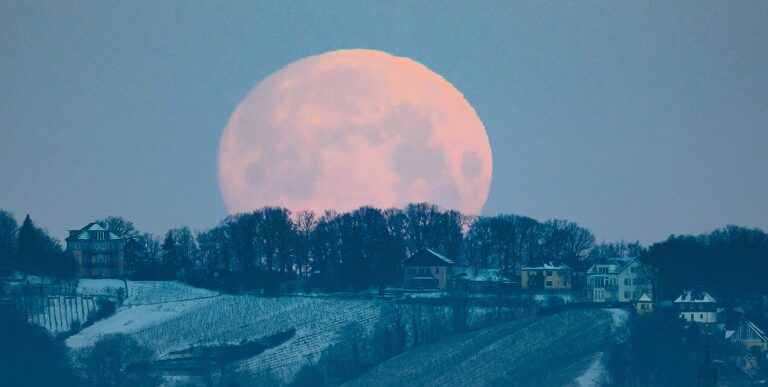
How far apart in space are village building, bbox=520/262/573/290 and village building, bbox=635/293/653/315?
1305 centimetres

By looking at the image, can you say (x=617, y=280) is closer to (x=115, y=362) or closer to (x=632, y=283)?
(x=632, y=283)

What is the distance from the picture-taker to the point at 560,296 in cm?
15588

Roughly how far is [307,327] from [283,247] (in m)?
25.0

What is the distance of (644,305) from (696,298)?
3.56 metres

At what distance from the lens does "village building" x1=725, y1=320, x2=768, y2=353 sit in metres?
138

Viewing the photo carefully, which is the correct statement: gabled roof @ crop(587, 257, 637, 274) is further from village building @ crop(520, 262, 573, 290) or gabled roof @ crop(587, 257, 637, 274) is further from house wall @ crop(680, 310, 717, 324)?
house wall @ crop(680, 310, 717, 324)

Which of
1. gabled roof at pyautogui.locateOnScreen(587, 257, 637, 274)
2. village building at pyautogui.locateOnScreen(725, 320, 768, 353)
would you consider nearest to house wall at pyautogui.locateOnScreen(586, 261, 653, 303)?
gabled roof at pyautogui.locateOnScreen(587, 257, 637, 274)

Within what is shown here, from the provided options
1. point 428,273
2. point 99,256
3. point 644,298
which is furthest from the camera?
point 99,256

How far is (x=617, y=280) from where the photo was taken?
15962cm

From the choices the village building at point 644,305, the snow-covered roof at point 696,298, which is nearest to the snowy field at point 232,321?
the village building at point 644,305

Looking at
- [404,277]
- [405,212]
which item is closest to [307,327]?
[404,277]

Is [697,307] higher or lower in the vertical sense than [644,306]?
lower

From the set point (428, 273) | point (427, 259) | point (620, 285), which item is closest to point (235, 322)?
point (428, 273)

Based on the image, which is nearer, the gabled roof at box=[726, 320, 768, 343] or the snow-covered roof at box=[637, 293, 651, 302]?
the gabled roof at box=[726, 320, 768, 343]
